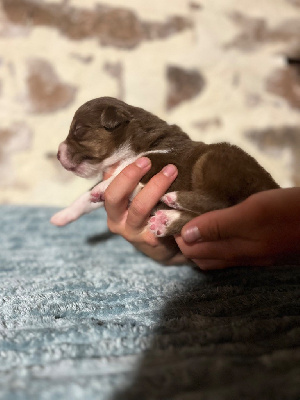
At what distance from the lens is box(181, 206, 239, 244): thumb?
116cm

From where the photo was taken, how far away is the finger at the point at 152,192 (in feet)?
4.59

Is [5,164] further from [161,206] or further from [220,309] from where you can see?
[220,309]

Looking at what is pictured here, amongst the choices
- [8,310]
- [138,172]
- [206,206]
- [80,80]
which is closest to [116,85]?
[80,80]

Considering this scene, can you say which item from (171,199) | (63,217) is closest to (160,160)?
(171,199)

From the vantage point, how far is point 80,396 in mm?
689

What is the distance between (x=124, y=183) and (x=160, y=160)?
0.56 ft

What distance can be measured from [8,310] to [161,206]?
680 millimetres

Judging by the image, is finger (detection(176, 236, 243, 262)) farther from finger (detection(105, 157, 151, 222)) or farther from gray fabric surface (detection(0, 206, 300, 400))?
finger (detection(105, 157, 151, 222))

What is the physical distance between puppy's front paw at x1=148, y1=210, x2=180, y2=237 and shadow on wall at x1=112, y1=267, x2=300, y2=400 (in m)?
0.22

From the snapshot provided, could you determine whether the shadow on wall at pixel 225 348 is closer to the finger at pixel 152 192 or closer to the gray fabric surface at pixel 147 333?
the gray fabric surface at pixel 147 333

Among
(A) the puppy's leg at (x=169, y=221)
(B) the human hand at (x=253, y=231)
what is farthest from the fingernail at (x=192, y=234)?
(A) the puppy's leg at (x=169, y=221)

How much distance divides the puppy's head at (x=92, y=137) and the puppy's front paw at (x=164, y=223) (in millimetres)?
415

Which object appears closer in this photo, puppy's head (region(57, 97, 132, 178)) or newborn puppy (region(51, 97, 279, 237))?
newborn puppy (region(51, 97, 279, 237))

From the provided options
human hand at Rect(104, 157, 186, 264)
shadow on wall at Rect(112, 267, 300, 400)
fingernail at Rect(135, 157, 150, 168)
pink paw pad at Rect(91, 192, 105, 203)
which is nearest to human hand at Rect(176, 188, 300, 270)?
shadow on wall at Rect(112, 267, 300, 400)
